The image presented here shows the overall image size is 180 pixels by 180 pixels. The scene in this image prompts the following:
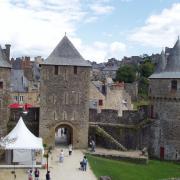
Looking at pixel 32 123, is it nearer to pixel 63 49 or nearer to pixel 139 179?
pixel 63 49

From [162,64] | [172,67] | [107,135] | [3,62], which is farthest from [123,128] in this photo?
[3,62]

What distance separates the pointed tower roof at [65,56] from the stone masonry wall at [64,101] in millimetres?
424

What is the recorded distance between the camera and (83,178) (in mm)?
29828

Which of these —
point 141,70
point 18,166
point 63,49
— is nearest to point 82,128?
point 63,49

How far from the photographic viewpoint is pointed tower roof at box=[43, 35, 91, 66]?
4016cm

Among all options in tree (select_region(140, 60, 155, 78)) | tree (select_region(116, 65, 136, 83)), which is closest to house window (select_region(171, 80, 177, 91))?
tree (select_region(116, 65, 136, 83))

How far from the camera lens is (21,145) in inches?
1277

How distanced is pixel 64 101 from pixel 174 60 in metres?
10.3

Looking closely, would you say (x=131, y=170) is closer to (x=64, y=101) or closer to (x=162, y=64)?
(x=64, y=101)

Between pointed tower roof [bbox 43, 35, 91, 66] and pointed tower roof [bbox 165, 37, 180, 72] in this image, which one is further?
pointed tower roof [bbox 165, 37, 180, 72]

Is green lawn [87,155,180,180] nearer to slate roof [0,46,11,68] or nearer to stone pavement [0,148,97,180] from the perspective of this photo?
stone pavement [0,148,97,180]

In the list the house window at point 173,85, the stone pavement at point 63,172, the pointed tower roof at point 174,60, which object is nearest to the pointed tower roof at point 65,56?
the pointed tower roof at point 174,60

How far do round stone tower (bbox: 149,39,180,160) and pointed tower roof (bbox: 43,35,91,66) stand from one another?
6.62 meters

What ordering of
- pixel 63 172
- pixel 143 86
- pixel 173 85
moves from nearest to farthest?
pixel 63 172
pixel 173 85
pixel 143 86
